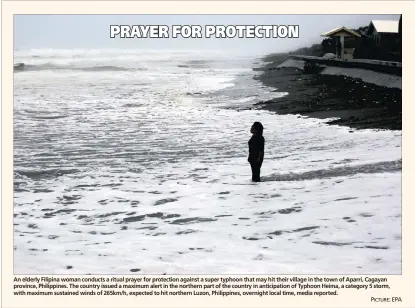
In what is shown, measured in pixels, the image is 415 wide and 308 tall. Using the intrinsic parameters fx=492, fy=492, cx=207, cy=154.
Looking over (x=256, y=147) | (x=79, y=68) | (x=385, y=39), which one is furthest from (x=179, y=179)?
(x=385, y=39)

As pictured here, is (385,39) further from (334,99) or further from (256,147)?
(256,147)

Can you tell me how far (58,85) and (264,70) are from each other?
20.9 ft

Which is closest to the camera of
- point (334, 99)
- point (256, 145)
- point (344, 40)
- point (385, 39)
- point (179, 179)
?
point (256, 145)

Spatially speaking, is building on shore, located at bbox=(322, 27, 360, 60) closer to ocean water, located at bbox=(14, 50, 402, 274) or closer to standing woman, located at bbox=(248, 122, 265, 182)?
ocean water, located at bbox=(14, 50, 402, 274)

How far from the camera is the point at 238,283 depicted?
6555 mm

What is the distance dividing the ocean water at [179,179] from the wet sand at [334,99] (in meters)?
0.70

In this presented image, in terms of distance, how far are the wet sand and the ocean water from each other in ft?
2.29

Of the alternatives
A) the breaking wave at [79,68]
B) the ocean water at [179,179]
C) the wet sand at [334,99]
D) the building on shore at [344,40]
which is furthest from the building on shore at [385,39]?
the breaking wave at [79,68]

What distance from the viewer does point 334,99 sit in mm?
15344

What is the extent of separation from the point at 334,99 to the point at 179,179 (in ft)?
26.0

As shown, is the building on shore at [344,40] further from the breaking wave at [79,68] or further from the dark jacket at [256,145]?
the breaking wave at [79,68]

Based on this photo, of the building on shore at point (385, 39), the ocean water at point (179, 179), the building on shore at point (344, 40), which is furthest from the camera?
the building on shore at point (344, 40)

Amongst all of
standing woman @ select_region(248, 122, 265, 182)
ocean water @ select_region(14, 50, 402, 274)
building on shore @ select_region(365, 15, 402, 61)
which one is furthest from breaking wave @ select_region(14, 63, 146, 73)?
building on shore @ select_region(365, 15, 402, 61)

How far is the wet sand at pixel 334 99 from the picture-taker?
1226cm
